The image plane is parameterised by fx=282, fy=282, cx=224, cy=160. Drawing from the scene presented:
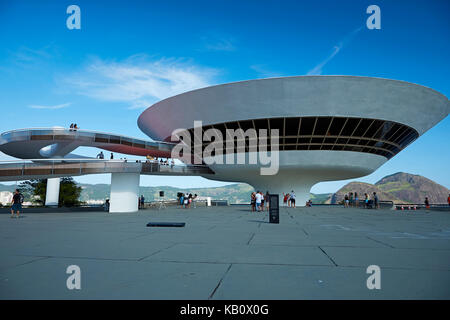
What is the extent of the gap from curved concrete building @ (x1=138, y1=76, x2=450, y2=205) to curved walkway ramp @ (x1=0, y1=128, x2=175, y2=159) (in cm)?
607

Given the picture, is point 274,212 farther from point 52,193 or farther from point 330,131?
point 52,193

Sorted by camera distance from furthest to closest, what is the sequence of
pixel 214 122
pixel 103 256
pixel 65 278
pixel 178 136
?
pixel 178 136
pixel 214 122
pixel 103 256
pixel 65 278

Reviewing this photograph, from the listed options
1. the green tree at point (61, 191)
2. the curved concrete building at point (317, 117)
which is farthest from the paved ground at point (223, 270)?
the green tree at point (61, 191)

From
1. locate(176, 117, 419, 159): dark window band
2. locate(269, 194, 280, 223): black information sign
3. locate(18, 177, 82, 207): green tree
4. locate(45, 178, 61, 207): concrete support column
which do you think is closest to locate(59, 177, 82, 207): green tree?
locate(18, 177, 82, 207): green tree

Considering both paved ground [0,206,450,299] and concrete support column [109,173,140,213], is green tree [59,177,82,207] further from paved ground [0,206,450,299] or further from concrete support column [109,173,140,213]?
paved ground [0,206,450,299]

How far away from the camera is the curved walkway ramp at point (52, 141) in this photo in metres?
26.8

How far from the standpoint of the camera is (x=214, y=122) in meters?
29.8

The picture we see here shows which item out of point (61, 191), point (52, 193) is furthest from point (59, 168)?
point (61, 191)

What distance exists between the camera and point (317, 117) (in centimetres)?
2686

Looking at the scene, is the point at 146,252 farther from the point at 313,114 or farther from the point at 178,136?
the point at 178,136

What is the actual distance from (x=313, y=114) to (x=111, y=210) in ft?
64.1

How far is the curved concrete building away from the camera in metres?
25.7
